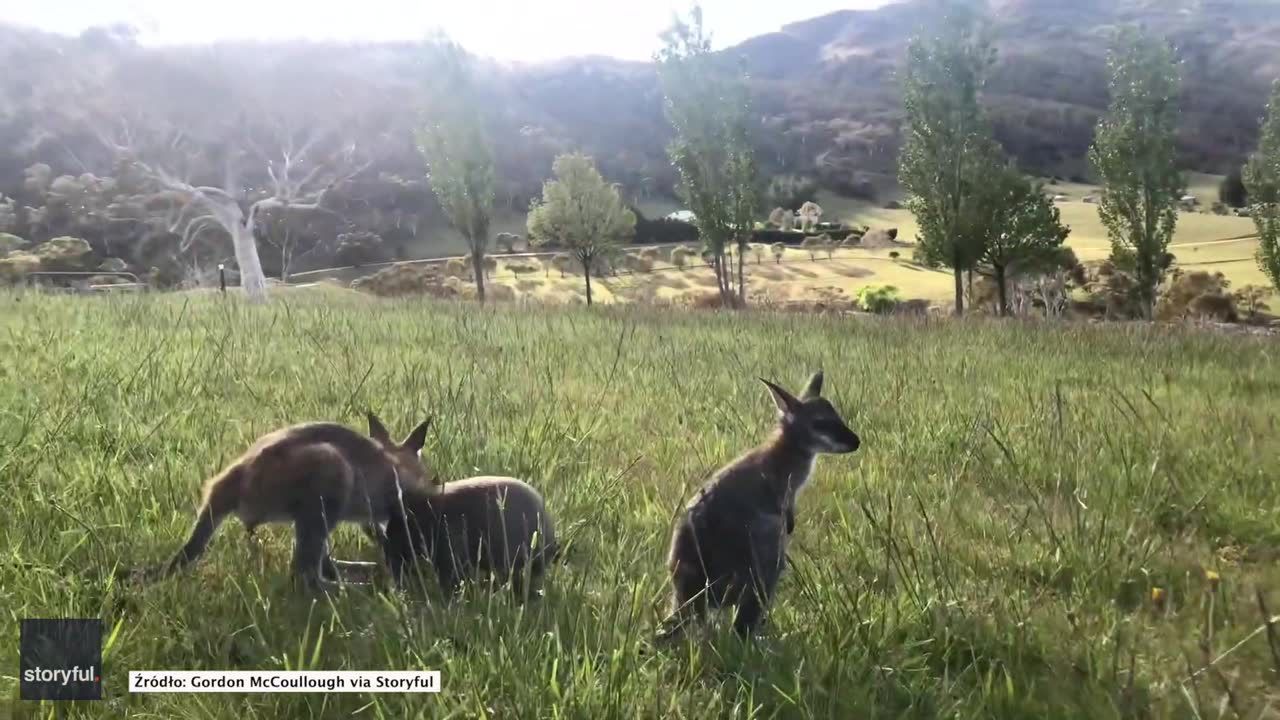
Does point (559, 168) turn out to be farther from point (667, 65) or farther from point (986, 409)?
point (986, 409)

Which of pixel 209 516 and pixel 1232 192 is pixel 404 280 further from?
pixel 1232 192

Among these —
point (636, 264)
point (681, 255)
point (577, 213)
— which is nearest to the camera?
point (577, 213)

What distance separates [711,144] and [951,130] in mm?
12082

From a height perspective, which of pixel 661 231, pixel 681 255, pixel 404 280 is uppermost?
pixel 661 231

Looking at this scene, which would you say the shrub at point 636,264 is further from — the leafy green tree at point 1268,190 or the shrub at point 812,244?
the leafy green tree at point 1268,190

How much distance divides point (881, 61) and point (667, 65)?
130 meters

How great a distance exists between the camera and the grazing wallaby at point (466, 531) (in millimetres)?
2211

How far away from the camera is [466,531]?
7.28 feet

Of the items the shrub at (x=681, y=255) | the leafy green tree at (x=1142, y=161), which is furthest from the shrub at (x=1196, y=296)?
the shrub at (x=681, y=255)

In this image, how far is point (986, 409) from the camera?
4.52 meters

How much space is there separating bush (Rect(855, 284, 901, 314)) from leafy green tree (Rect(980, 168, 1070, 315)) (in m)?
5.70

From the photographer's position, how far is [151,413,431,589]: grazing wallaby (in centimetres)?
204

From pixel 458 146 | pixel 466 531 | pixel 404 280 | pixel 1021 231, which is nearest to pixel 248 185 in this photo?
pixel 458 146

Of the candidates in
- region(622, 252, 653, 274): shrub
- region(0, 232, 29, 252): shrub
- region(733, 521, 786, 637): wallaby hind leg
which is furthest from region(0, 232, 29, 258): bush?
region(733, 521, 786, 637): wallaby hind leg
